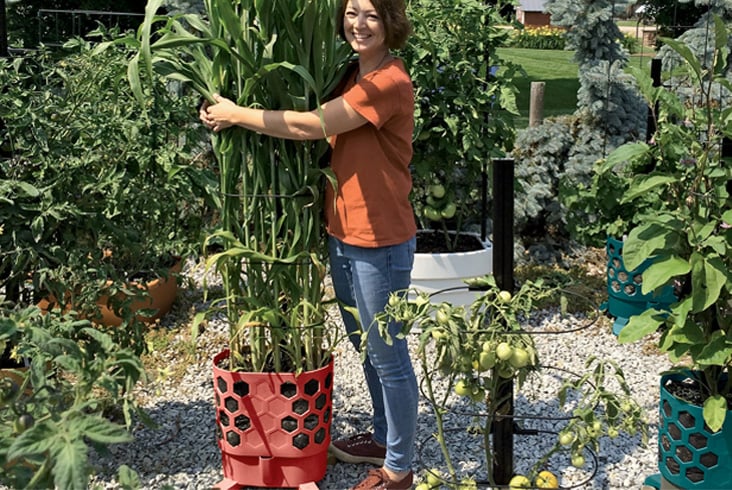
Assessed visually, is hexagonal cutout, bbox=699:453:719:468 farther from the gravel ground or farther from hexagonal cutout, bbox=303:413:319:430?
hexagonal cutout, bbox=303:413:319:430

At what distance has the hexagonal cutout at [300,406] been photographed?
99.2 inches

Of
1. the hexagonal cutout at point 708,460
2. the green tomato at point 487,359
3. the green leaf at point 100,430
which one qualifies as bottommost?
the hexagonal cutout at point 708,460

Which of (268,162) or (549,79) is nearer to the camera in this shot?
(268,162)

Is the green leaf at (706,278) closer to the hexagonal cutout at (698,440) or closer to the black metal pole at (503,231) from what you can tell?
the hexagonal cutout at (698,440)

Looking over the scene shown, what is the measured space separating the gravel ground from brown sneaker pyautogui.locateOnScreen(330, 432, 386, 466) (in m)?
0.04

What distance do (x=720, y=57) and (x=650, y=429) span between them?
1.33m

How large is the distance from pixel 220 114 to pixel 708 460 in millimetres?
1656

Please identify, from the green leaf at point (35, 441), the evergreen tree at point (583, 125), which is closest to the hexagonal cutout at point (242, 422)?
the green leaf at point (35, 441)

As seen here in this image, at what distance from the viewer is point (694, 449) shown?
7.92 feet

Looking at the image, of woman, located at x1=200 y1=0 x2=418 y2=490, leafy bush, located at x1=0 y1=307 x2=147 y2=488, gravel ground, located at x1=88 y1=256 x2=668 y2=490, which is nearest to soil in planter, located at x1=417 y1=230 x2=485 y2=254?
gravel ground, located at x1=88 y1=256 x2=668 y2=490

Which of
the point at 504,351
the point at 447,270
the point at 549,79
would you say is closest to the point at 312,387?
the point at 504,351

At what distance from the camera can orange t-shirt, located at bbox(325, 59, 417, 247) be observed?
7.55ft

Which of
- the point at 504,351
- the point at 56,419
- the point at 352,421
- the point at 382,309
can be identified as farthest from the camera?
the point at 352,421

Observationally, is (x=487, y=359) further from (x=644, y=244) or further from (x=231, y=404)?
(x=231, y=404)
